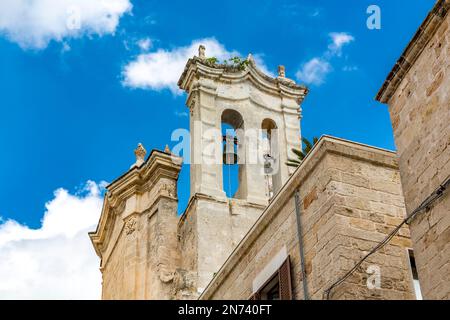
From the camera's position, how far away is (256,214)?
81.1 ft

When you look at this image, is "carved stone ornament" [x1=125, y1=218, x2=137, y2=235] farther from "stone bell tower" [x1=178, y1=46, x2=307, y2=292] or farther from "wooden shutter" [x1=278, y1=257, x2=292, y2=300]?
"wooden shutter" [x1=278, y1=257, x2=292, y2=300]

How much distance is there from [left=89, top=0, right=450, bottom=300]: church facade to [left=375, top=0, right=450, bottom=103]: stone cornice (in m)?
0.09

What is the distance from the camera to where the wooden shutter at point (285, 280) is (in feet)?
38.4

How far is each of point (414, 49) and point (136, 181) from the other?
13.7 meters

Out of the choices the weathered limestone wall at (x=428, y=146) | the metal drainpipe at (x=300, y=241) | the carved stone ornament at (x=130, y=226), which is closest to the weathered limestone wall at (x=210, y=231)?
the carved stone ornament at (x=130, y=226)

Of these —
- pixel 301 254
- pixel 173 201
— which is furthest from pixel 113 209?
pixel 301 254

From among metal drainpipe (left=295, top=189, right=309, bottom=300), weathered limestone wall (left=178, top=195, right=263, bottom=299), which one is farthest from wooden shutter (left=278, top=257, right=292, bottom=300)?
weathered limestone wall (left=178, top=195, right=263, bottom=299)

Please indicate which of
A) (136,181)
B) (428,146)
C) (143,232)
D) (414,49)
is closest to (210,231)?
(143,232)

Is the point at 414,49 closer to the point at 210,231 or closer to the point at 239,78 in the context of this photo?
the point at 210,231

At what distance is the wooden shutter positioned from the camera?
11708 mm

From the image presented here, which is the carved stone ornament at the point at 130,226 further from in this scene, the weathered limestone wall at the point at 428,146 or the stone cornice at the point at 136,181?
the weathered limestone wall at the point at 428,146
